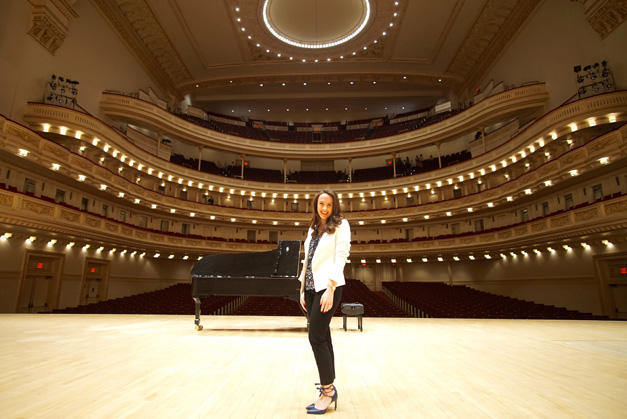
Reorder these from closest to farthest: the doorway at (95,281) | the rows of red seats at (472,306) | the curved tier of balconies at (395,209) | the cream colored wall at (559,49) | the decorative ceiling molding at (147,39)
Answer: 1. the curved tier of balconies at (395,209)
2. the rows of red seats at (472,306)
3. the cream colored wall at (559,49)
4. the doorway at (95,281)
5. the decorative ceiling molding at (147,39)

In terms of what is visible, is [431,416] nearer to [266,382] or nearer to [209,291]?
[266,382]

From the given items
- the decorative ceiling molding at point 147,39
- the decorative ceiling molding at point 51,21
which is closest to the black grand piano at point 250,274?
the decorative ceiling molding at point 51,21

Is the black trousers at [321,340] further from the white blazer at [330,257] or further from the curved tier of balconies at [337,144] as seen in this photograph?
the curved tier of balconies at [337,144]

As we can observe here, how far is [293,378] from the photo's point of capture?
2.76 metres

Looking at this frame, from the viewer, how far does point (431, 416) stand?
1.88 m

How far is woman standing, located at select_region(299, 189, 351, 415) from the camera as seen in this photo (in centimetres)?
206

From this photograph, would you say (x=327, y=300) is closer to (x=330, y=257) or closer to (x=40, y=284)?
(x=330, y=257)

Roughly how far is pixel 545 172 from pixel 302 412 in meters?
16.0

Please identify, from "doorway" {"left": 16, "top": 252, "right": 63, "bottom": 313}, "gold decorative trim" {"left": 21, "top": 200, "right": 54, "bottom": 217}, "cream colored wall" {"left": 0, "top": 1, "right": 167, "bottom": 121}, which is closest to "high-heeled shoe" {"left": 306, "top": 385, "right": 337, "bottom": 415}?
"gold decorative trim" {"left": 21, "top": 200, "right": 54, "bottom": 217}

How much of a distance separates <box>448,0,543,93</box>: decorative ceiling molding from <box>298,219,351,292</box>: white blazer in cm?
2212

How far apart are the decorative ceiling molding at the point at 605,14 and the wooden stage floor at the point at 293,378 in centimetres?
1387

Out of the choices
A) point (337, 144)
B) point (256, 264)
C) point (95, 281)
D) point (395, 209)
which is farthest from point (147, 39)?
point (256, 264)

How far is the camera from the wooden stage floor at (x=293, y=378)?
1.97m

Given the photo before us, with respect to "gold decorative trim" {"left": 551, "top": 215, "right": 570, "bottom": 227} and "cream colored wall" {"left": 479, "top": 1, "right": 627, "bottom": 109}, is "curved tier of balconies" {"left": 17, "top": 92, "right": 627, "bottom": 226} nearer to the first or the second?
"gold decorative trim" {"left": 551, "top": 215, "right": 570, "bottom": 227}
